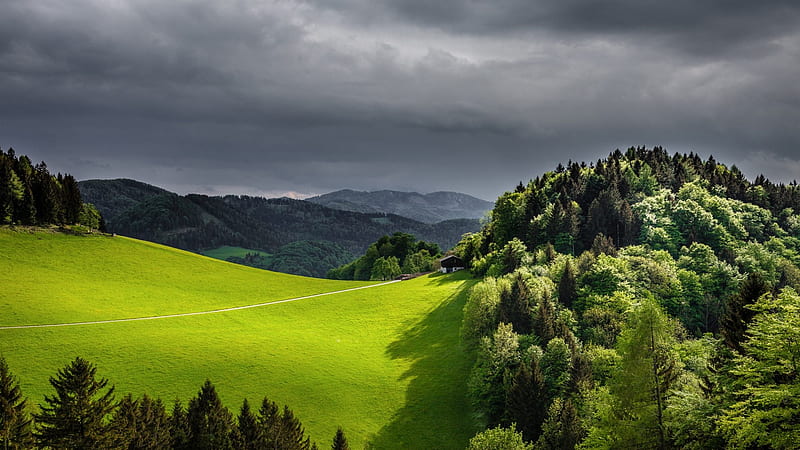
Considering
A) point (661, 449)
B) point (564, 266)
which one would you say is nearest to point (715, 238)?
point (564, 266)

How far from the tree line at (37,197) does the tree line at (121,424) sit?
191ft

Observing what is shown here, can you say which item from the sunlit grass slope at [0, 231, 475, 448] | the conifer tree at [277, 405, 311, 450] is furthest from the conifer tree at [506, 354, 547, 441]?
the conifer tree at [277, 405, 311, 450]

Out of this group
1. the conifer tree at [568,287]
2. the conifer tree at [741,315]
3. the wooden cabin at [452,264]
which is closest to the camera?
the conifer tree at [741,315]

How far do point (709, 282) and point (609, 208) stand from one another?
28037mm

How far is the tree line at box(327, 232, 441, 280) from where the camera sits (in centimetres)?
15038

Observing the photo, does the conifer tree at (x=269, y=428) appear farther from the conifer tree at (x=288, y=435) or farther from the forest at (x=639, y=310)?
the forest at (x=639, y=310)

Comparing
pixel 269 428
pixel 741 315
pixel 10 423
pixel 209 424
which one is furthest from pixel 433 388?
pixel 10 423

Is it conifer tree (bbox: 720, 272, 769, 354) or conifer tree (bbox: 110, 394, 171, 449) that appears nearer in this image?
conifer tree (bbox: 720, 272, 769, 354)

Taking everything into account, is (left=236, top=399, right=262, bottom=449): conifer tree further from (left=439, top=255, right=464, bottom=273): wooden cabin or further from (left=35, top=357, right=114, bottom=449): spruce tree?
(left=439, top=255, right=464, bottom=273): wooden cabin

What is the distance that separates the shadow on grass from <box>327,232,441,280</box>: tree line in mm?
59074

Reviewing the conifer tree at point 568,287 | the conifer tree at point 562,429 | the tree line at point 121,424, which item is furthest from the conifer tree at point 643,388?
the conifer tree at point 568,287

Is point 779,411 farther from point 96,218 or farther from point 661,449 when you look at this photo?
point 96,218

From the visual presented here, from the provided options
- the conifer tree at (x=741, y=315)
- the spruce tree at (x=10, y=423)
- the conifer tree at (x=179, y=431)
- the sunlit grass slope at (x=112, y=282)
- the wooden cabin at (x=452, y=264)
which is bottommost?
the conifer tree at (x=179, y=431)

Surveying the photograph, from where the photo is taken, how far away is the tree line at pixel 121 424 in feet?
122
